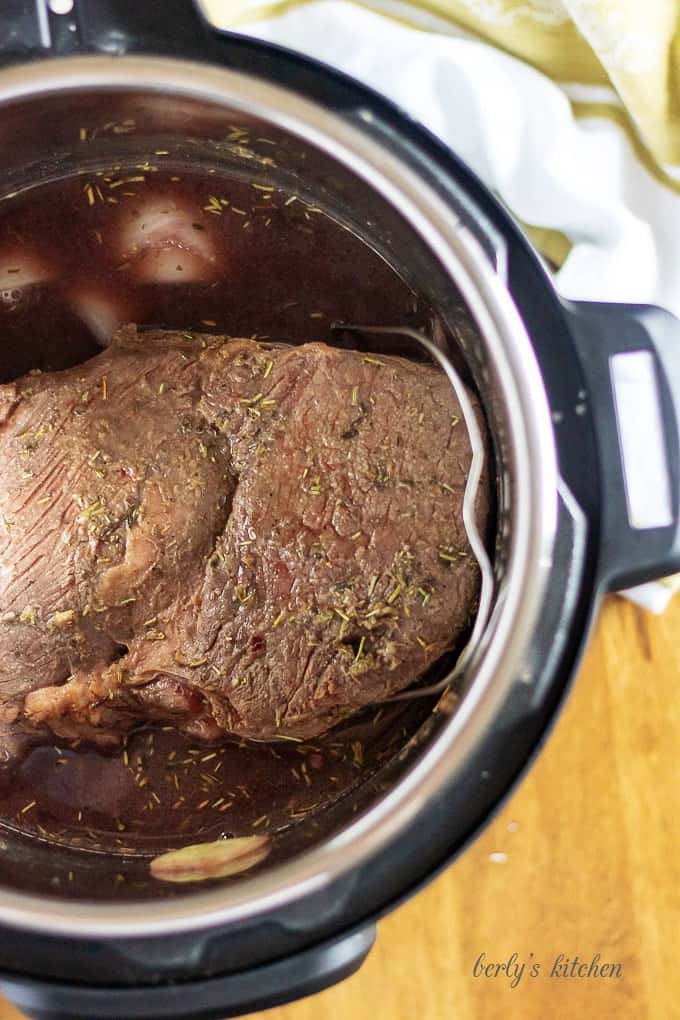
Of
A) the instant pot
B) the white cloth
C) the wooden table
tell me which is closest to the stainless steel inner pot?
the instant pot

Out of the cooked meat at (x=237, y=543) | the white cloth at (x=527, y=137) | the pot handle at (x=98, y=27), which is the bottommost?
the cooked meat at (x=237, y=543)

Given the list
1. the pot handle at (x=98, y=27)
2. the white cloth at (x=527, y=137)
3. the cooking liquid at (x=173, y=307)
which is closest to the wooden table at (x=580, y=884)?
the white cloth at (x=527, y=137)

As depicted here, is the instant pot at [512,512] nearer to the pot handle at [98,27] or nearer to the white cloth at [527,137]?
the pot handle at [98,27]

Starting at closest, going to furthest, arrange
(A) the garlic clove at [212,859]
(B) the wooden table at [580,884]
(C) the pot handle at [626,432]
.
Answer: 1. (C) the pot handle at [626,432]
2. (A) the garlic clove at [212,859]
3. (B) the wooden table at [580,884]

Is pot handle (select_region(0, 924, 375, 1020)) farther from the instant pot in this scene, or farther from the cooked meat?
the cooked meat

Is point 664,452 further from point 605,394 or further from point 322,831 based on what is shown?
point 322,831

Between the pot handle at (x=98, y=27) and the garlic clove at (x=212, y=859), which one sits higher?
the pot handle at (x=98, y=27)
